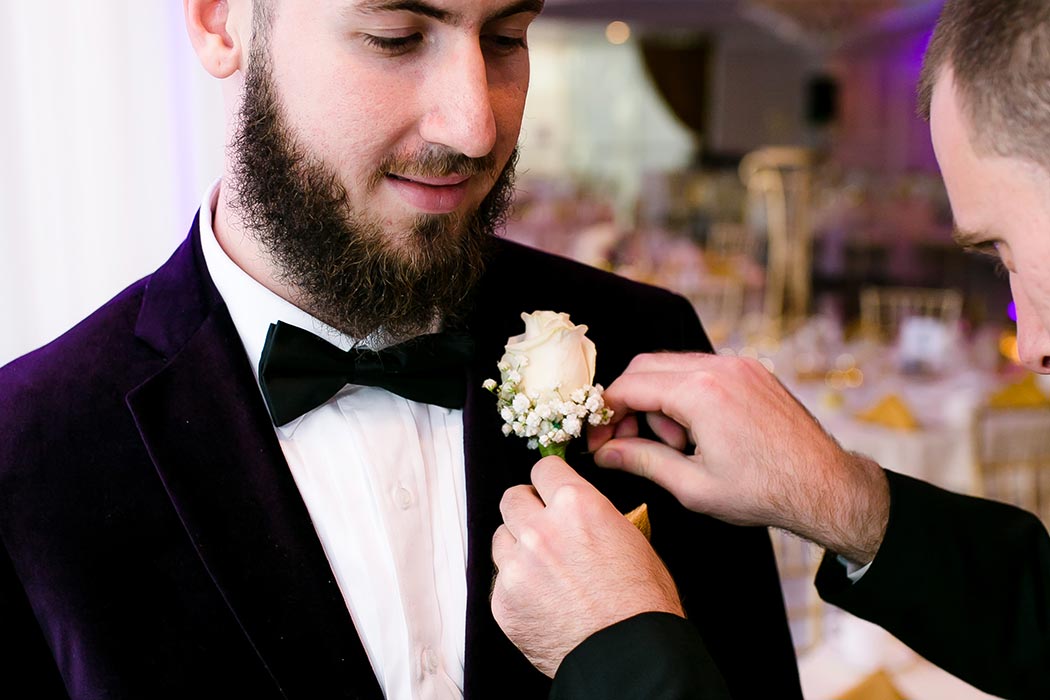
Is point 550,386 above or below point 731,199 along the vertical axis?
below

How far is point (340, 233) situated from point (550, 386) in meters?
0.38

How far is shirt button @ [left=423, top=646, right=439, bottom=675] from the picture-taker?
1566mm

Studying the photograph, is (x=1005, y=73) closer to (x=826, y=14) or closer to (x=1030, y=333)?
(x=1030, y=333)

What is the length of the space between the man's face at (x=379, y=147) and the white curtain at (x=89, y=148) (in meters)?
0.97

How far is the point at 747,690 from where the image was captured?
6.10ft

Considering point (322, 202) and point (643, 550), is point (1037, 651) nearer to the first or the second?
point (643, 550)

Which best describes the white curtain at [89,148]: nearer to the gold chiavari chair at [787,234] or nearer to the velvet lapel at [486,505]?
the velvet lapel at [486,505]

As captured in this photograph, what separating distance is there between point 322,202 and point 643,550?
2.22 ft

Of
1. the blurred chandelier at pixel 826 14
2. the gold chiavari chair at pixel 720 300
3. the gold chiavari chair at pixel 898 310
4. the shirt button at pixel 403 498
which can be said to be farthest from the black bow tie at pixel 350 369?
the blurred chandelier at pixel 826 14

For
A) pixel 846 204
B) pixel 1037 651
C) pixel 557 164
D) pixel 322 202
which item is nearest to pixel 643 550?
pixel 322 202

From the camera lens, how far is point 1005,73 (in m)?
1.32

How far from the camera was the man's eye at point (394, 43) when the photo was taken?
4.82 feet

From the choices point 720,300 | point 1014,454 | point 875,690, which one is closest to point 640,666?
point 875,690

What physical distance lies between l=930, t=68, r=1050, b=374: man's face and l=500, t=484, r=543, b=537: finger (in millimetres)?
698
